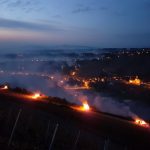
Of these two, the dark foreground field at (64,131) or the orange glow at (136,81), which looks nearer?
the dark foreground field at (64,131)

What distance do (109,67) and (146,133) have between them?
102 meters

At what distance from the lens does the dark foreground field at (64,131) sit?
64.2 feet

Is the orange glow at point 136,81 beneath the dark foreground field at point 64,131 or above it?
beneath

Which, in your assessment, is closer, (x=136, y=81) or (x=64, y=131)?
(x=64, y=131)

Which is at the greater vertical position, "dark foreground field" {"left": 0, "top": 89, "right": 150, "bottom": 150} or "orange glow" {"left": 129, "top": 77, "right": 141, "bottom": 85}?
"dark foreground field" {"left": 0, "top": 89, "right": 150, "bottom": 150}

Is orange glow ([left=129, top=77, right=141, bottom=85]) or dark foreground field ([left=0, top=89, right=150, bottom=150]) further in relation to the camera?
orange glow ([left=129, top=77, right=141, bottom=85])

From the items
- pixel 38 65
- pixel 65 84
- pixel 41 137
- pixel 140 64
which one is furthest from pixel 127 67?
pixel 41 137

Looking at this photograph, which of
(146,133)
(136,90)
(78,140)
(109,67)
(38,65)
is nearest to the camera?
(78,140)

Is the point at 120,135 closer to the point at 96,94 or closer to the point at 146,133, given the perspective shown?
the point at 146,133

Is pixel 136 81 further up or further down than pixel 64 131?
further down

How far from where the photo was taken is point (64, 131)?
73.0 feet

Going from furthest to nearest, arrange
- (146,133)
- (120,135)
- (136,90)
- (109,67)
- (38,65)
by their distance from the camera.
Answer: (38,65), (109,67), (136,90), (146,133), (120,135)

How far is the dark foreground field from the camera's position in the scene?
1956 centimetres

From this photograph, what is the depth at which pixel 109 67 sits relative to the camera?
126 m
